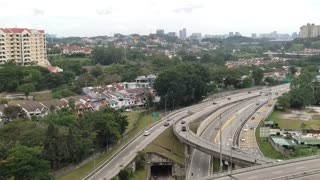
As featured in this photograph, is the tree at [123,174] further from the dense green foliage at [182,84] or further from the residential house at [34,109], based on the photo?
the dense green foliage at [182,84]

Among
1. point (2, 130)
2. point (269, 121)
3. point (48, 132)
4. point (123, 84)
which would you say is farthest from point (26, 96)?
point (269, 121)

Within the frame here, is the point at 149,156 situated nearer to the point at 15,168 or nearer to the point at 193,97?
the point at 15,168

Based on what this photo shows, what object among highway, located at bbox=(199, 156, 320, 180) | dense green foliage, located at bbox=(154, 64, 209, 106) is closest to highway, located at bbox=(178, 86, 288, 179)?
dense green foliage, located at bbox=(154, 64, 209, 106)

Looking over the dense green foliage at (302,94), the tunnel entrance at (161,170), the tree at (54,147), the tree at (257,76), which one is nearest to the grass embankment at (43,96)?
the tunnel entrance at (161,170)

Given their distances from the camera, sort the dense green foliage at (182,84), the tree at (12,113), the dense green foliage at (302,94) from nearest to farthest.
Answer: the tree at (12,113), the dense green foliage at (182,84), the dense green foliage at (302,94)

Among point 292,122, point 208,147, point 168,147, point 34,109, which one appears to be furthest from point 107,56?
point 208,147

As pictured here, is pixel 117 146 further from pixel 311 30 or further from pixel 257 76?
pixel 311 30
